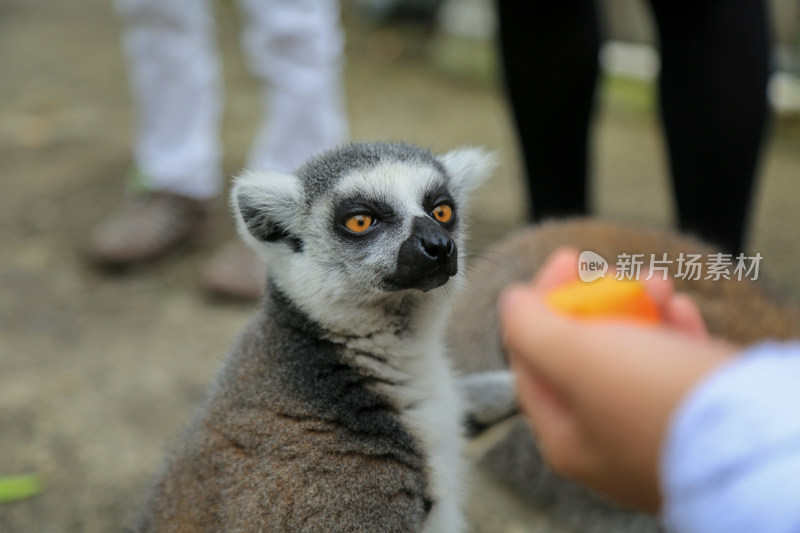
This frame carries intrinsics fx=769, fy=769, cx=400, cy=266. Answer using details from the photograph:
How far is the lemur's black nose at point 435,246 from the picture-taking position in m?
1.63

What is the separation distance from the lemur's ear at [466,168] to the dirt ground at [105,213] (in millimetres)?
929

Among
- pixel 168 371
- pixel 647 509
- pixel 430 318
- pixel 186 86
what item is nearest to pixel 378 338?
pixel 430 318

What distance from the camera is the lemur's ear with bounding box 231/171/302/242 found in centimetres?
183

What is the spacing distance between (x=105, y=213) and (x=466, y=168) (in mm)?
2791

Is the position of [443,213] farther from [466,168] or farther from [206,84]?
[206,84]

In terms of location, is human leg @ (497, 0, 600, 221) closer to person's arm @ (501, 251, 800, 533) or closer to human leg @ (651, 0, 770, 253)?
human leg @ (651, 0, 770, 253)

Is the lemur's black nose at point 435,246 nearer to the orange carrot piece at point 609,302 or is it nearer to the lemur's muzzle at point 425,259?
the lemur's muzzle at point 425,259

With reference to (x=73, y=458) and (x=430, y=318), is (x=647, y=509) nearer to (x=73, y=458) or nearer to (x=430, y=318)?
(x=430, y=318)

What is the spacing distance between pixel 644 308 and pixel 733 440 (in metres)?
0.57

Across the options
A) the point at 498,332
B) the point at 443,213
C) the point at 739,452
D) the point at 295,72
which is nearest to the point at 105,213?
the point at 295,72

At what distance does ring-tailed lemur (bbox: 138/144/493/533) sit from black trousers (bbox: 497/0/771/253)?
1.18 metres

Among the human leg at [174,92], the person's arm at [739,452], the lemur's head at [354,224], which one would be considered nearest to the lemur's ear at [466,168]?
the lemur's head at [354,224]

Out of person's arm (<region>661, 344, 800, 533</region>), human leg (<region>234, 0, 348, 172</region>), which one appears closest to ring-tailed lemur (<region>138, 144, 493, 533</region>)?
person's arm (<region>661, 344, 800, 533</region>)

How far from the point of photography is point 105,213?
4.21 metres
